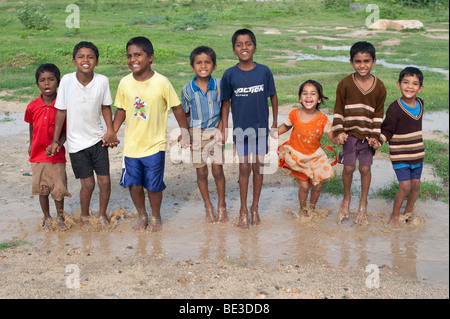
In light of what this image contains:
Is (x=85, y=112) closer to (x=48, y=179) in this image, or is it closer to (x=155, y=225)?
(x=48, y=179)

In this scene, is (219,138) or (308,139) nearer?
(219,138)

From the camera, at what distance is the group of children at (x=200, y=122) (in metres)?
4.25

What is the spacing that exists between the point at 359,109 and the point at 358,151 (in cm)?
39

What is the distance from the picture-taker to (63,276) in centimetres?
372

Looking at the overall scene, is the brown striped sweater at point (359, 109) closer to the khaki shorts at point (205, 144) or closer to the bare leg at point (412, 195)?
the bare leg at point (412, 195)

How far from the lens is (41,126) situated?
4.34 metres

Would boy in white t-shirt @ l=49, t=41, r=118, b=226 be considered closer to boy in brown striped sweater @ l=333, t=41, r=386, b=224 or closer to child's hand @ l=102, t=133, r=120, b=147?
child's hand @ l=102, t=133, r=120, b=147

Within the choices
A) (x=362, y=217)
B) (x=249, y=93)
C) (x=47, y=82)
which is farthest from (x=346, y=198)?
(x=47, y=82)

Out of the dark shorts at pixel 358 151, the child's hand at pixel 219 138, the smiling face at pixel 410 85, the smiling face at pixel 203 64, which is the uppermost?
the smiling face at pixel 203 64

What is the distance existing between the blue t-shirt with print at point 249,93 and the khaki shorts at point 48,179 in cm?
158

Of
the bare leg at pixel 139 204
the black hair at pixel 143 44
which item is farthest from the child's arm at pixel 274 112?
the bare leg at pixel 139 204

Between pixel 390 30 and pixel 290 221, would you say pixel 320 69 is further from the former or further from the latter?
pixel 390 30

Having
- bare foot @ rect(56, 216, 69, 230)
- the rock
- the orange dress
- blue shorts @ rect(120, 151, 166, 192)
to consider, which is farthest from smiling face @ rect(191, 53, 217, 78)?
the rock

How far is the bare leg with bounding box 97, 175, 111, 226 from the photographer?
4.49m
